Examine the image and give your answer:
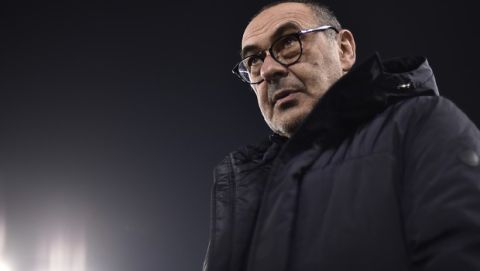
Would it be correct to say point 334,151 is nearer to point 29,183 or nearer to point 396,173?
point 396,173

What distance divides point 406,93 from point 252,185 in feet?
1.29

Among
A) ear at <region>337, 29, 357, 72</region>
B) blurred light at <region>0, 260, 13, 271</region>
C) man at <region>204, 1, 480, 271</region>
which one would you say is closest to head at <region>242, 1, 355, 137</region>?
ear at <region>337, 29, 357, 72</region>

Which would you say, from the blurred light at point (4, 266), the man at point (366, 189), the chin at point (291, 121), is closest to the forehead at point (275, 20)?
the chin at point (291, 121)

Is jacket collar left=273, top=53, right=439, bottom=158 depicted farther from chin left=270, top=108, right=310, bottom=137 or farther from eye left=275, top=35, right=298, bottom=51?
eye left=275, top=35, right=298, bottom=51

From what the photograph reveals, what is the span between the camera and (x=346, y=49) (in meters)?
1.18

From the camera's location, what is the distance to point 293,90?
1003 millimetres

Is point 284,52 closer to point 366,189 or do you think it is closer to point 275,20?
point 275,20

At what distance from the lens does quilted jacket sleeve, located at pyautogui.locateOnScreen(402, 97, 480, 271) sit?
45 cm

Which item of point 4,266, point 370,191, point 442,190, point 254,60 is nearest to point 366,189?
point 370,191

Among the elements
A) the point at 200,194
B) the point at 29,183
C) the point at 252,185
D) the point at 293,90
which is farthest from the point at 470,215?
the point at 200,194

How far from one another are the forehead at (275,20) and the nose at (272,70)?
99 millimetres

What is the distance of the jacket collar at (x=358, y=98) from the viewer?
71 centimetres

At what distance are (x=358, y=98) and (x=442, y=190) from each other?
0.27 meters

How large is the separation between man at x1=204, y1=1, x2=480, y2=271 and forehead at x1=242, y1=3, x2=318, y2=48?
16.5 inches
